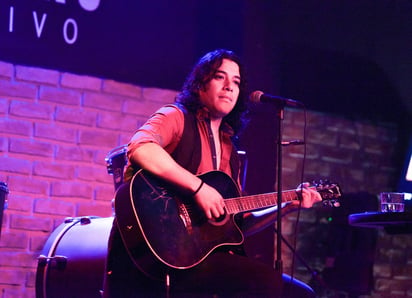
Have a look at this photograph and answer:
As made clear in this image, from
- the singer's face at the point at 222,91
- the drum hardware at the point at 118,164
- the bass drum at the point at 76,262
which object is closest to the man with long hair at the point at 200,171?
the singer's face at the point at 222,91

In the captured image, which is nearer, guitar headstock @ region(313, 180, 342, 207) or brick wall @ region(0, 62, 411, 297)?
guitar headstock @ region(313, 180, 342, 207)

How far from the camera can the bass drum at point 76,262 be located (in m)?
3.41

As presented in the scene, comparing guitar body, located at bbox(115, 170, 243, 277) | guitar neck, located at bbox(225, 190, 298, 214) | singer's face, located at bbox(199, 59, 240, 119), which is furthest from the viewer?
singer's face, located at bbox(199, 59, 240, 119)

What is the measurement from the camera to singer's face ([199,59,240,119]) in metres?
3.41

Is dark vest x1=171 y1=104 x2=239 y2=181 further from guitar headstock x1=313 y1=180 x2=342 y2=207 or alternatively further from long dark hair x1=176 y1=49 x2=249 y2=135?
guitar headstock x1=313 y1=180 x2=342 y2=207

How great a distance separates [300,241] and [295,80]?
4.16 ft

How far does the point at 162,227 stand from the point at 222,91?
941 millimetres

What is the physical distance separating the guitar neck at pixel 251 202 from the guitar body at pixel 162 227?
0.33 ft

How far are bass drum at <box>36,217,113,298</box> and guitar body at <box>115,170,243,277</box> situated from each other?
624mm

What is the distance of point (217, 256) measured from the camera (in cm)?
299

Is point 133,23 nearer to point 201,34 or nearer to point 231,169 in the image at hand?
point 201,34

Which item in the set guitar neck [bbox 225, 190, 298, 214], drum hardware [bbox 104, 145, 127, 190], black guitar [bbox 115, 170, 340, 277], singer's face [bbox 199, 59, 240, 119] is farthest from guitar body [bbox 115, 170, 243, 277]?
singer's face [bbox 199, 59, 240, 119]

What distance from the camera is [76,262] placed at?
3496 mm

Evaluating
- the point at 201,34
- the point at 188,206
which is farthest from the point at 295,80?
the point at 188,206
